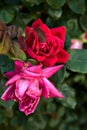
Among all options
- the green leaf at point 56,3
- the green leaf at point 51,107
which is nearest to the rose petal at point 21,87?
the green leaf at point 56,3

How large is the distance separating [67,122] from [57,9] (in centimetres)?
76

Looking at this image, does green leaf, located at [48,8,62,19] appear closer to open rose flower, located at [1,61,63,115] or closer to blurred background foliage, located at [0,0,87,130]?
blurred background foliage, located at [0,0,87,130]

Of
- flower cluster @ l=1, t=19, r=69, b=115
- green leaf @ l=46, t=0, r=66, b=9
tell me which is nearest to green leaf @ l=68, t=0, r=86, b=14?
green leaf @ l=46, t=0, r=66, b=9

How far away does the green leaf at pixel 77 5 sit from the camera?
1.36 m

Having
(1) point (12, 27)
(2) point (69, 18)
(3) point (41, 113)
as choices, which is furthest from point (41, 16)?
(3) point (41, 113)

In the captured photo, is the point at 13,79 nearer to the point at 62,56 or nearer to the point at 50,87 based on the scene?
the point at 50,87

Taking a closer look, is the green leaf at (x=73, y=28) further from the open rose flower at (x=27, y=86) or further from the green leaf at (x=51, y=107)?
the open rose flower at (x=27, y=86)

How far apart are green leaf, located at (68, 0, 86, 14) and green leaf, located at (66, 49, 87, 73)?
0.22 m

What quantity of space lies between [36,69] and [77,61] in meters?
0.27

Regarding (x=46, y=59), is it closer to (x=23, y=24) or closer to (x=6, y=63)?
(x=6, y=63)

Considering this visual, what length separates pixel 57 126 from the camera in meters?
1.96

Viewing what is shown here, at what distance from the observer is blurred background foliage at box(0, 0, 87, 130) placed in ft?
4.11

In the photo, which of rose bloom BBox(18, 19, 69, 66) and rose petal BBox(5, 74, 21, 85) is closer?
rose petal BBox(5, 74, 21, 85)

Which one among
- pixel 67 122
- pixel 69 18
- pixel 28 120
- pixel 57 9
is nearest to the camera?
pixel 57 9
